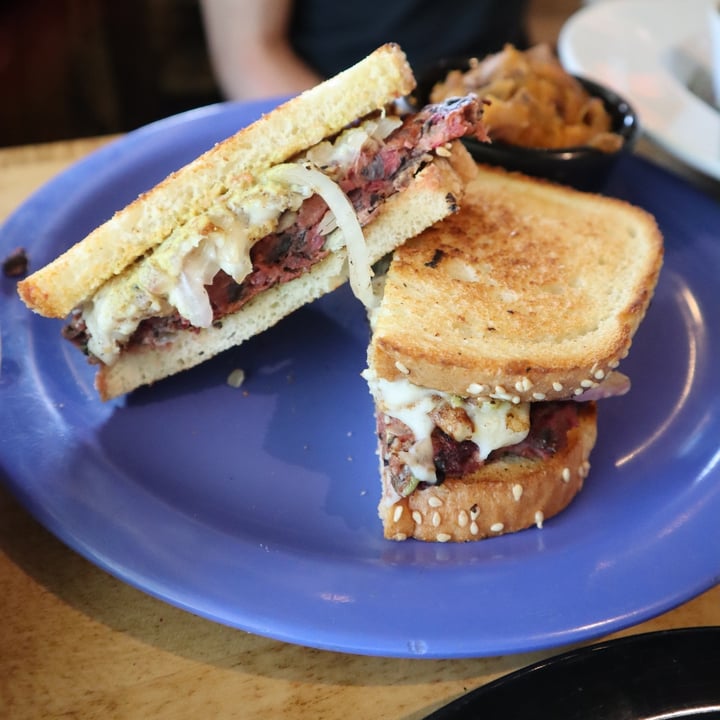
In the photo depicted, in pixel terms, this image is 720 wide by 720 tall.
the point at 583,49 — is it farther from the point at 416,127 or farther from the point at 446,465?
the point at 446,465

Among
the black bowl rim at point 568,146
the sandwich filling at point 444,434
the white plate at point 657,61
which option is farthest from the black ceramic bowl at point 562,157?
the sandwich filling at point 444,434

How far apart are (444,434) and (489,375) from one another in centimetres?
15

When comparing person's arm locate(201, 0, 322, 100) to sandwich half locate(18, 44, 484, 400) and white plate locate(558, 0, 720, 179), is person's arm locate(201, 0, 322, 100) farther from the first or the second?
sandwich half locate(18, 44, 484, 400)

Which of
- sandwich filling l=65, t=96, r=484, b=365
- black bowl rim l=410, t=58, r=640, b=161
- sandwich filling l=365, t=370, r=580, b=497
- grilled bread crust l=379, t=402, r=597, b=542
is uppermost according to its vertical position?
sandwich filling l=65, t=96, r=484, b=365

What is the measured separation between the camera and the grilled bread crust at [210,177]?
1642mm

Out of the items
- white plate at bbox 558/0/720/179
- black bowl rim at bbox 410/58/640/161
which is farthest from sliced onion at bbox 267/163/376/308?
white plate at bbox 558/0/720/179

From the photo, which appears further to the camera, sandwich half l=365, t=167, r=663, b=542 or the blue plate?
sandwich half l=365, t=167, r=663, b=542

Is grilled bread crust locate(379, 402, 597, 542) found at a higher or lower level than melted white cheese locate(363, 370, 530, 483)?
lower

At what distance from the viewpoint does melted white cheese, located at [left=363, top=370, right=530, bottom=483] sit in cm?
153

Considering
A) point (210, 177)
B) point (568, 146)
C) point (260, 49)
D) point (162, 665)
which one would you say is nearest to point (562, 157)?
point (568, 146)

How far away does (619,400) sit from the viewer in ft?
6.06

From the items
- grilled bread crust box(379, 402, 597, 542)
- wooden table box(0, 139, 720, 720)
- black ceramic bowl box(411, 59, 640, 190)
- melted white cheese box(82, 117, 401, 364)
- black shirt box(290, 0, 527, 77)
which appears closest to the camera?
wooden table box(0, 139, 720, 720)

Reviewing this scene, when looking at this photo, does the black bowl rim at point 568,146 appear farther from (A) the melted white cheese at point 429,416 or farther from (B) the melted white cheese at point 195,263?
(A) the melted white cheese at point 429,416

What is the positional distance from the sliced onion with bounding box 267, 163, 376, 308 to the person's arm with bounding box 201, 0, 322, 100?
1.65m
